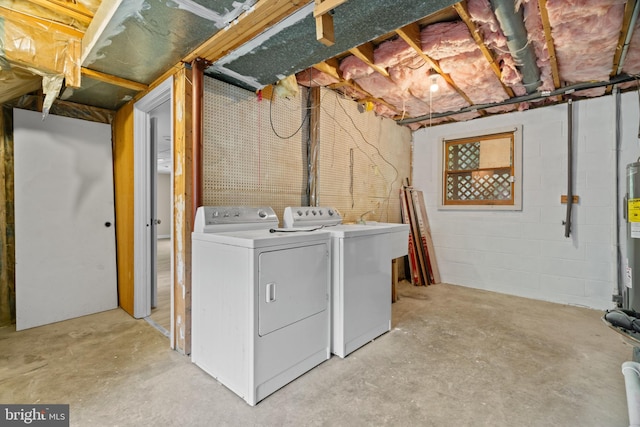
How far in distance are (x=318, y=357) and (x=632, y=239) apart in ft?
7.86

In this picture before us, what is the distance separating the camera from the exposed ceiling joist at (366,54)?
2.32 m

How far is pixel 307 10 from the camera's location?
1472 mm

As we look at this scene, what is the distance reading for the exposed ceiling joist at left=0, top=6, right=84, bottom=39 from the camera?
5.34 ft

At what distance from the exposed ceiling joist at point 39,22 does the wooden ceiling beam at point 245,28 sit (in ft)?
2.28

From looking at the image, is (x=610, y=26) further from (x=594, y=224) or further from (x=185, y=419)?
(x=185, y=419)

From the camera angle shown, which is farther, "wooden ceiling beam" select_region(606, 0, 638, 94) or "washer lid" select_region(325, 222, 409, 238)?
"washer lid" select_region(325, 222, 409, 238)

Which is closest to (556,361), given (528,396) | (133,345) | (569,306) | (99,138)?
(528,396)

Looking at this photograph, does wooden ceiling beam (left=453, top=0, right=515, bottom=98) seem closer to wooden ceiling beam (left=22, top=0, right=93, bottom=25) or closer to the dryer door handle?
the dryer door handle

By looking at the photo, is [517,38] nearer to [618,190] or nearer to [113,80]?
[618,190]

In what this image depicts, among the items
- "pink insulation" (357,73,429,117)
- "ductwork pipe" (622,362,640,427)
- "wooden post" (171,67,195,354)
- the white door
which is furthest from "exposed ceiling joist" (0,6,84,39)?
"ductwork pipe" (622,362,640,427)

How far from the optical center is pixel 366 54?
244 centimetres

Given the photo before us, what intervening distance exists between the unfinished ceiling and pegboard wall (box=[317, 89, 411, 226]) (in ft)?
1.34

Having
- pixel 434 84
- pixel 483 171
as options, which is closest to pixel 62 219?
pixel 434 84

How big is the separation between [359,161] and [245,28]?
220 cm
